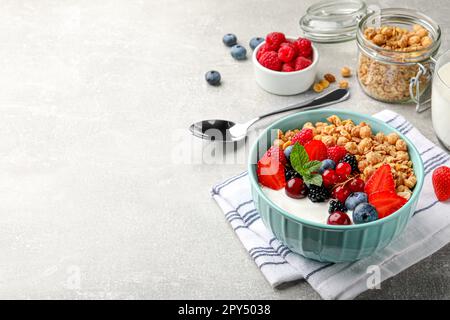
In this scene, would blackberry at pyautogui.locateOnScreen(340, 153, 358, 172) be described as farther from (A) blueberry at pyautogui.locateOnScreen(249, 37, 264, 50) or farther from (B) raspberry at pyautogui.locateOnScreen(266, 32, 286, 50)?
(A) blueberry at pyautogui.locateOnScreen(249, 37, 264, 50)

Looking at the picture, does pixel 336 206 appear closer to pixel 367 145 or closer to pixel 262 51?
pixel 367 145

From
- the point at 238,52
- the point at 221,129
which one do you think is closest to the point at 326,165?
the point at 221,129

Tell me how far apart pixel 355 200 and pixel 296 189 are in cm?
11

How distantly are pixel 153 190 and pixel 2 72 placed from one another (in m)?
0.70

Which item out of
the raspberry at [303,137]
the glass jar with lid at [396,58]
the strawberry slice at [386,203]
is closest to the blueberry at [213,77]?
the glass jar with lid at [396,58]

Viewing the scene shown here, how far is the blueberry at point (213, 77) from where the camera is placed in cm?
167

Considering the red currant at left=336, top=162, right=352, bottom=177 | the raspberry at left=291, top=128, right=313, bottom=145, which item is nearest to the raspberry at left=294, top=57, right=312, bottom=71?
the raspberry at left=291, top=128, right=313, bottom=145

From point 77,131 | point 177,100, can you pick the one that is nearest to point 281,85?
point 177,100

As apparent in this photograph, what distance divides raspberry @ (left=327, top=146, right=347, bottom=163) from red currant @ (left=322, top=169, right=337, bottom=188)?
57mm

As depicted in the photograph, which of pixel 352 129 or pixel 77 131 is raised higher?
pixel 352 129

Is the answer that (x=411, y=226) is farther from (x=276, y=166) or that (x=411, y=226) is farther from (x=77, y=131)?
(x=77, y=131)

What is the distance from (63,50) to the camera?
186 cm

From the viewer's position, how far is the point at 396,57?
1490 mm

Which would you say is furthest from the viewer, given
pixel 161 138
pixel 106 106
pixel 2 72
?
pixel 2 72
